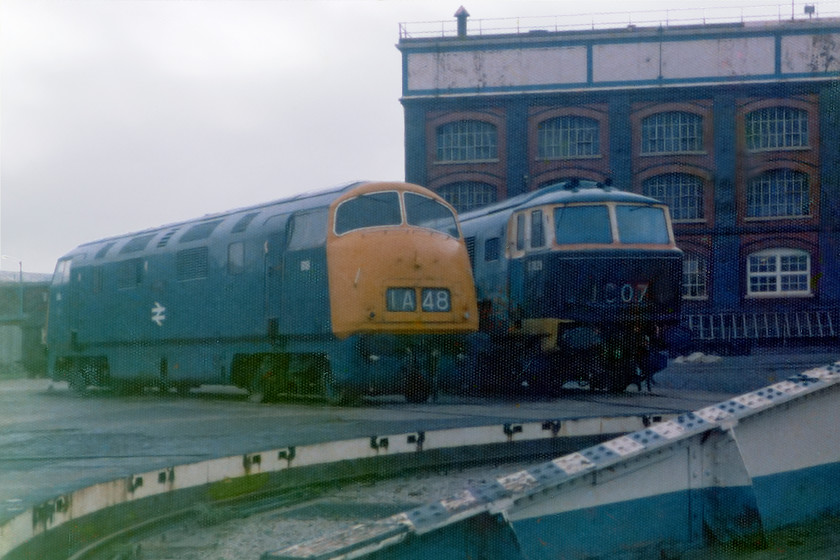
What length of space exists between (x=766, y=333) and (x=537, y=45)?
11.8 m

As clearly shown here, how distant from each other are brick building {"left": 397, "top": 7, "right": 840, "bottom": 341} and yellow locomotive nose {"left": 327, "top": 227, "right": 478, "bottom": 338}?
1879 centimetres

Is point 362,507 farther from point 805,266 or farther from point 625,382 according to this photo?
point 805,266

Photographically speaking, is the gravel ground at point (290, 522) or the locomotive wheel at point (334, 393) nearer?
the gravel ground at point (290, 522)

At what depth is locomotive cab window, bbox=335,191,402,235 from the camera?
12773 millimetres

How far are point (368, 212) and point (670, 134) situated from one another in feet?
68.7

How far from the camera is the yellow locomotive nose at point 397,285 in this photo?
40.5 ft

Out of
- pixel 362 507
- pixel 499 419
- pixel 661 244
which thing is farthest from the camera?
pixel 661 244

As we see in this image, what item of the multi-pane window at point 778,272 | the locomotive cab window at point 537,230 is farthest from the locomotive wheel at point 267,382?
the multi-pane window at point 778,272

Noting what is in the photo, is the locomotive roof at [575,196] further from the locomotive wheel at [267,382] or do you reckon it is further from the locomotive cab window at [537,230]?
the locomotive wheel at [267,382]

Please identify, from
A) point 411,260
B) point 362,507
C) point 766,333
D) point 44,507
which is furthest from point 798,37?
point 44,507

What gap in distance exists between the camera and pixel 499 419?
379 inches

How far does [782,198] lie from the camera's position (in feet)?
103

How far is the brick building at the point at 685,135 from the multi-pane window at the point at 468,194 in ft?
0.22

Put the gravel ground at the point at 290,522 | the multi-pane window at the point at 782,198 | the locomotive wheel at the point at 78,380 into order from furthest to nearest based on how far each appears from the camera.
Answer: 1. the multi-pane window at the point at 782,198
2. the locomotive wheel at the point at 78,380
3. the gravel ground at the point at 290,522
